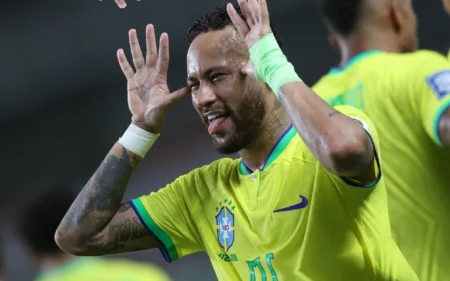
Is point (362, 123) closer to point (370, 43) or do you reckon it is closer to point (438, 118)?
point (438, 118)

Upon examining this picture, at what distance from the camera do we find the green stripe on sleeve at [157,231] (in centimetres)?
167

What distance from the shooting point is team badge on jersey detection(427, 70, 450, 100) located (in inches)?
49.2

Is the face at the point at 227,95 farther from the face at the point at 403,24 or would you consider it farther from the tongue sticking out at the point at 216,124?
the face at the point at 403,24

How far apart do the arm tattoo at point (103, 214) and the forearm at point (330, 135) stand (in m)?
0.63

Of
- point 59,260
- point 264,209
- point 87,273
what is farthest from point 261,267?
point 59,260

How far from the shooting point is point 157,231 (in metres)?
1.67

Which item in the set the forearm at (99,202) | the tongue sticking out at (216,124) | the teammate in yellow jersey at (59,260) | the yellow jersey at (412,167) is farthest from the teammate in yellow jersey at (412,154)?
the teammate in yellow jersey at (59,260)

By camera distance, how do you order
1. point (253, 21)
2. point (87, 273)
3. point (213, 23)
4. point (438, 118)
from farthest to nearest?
point (87, 273) → point (213, 23) → point (253, 21) → point (438, 118)

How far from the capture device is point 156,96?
5.64 ft

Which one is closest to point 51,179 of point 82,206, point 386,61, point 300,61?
point 300,61

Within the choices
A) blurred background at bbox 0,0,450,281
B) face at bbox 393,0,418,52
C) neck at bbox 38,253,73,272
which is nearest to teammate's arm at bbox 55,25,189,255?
face at bbox 393,0,418,52

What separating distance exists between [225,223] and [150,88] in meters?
0.43

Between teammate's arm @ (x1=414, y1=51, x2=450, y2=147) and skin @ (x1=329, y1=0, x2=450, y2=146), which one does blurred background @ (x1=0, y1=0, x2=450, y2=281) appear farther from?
teammate's arm @ (x1=414, y1=51, x2=450, y2=147)

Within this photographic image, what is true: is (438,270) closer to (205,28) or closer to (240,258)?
(240,258)
